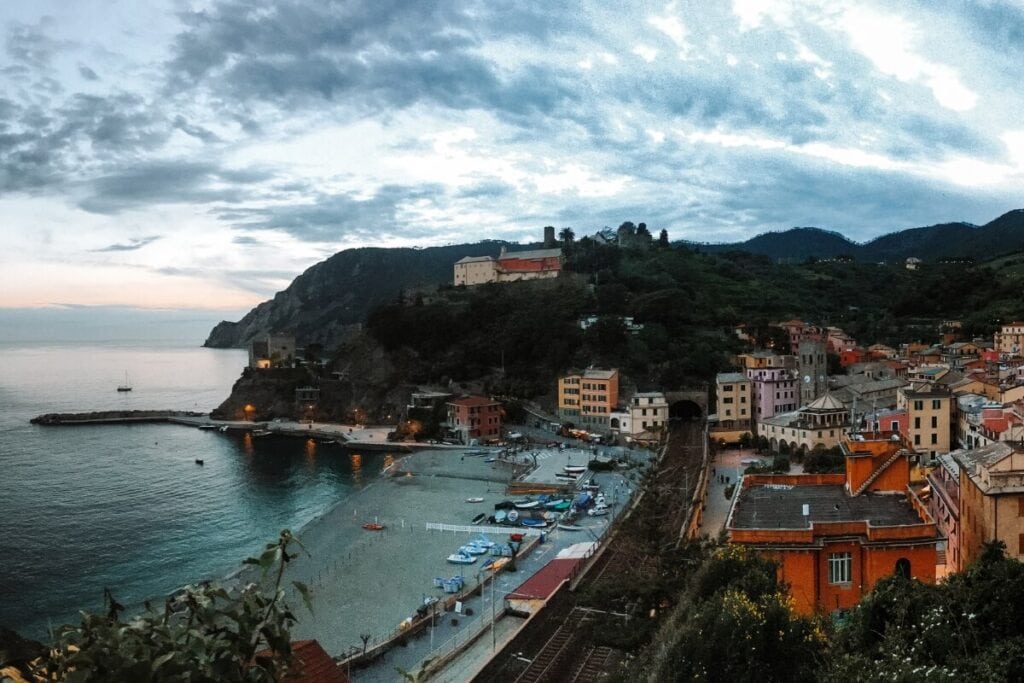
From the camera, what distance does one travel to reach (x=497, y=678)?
13586 mm

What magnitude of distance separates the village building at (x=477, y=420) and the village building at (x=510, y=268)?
71.7 feet

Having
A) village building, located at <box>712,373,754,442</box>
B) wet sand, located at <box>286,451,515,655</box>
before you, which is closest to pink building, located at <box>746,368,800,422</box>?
village building, located at <box>712,373,754,442</box>

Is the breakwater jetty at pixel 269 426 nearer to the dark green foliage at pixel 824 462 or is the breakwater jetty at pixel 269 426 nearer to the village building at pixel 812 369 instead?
the village building at pixel 812 369

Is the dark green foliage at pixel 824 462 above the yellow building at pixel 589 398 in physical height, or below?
below

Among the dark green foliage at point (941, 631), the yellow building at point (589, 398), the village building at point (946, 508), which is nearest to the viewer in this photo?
the dark green foliage at point (941, 631)

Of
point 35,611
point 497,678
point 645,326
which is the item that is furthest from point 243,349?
point 497,678

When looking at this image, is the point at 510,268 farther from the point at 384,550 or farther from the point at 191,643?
the point at 191,643

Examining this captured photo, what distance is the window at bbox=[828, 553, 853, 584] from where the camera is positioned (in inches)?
472

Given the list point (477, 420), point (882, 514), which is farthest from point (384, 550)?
point (477, 420)

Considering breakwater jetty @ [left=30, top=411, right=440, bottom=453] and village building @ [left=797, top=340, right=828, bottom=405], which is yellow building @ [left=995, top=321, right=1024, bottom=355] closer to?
village building @ [left=797, top=340, right=828, bottom=405]

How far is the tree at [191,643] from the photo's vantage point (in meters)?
2.92

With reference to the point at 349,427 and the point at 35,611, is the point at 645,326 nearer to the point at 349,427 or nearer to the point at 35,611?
the point at 349,427

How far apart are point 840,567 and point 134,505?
31224mm

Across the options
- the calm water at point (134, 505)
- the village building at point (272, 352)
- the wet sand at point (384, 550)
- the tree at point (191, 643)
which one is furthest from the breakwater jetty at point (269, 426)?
the tree at point (191, 643)
